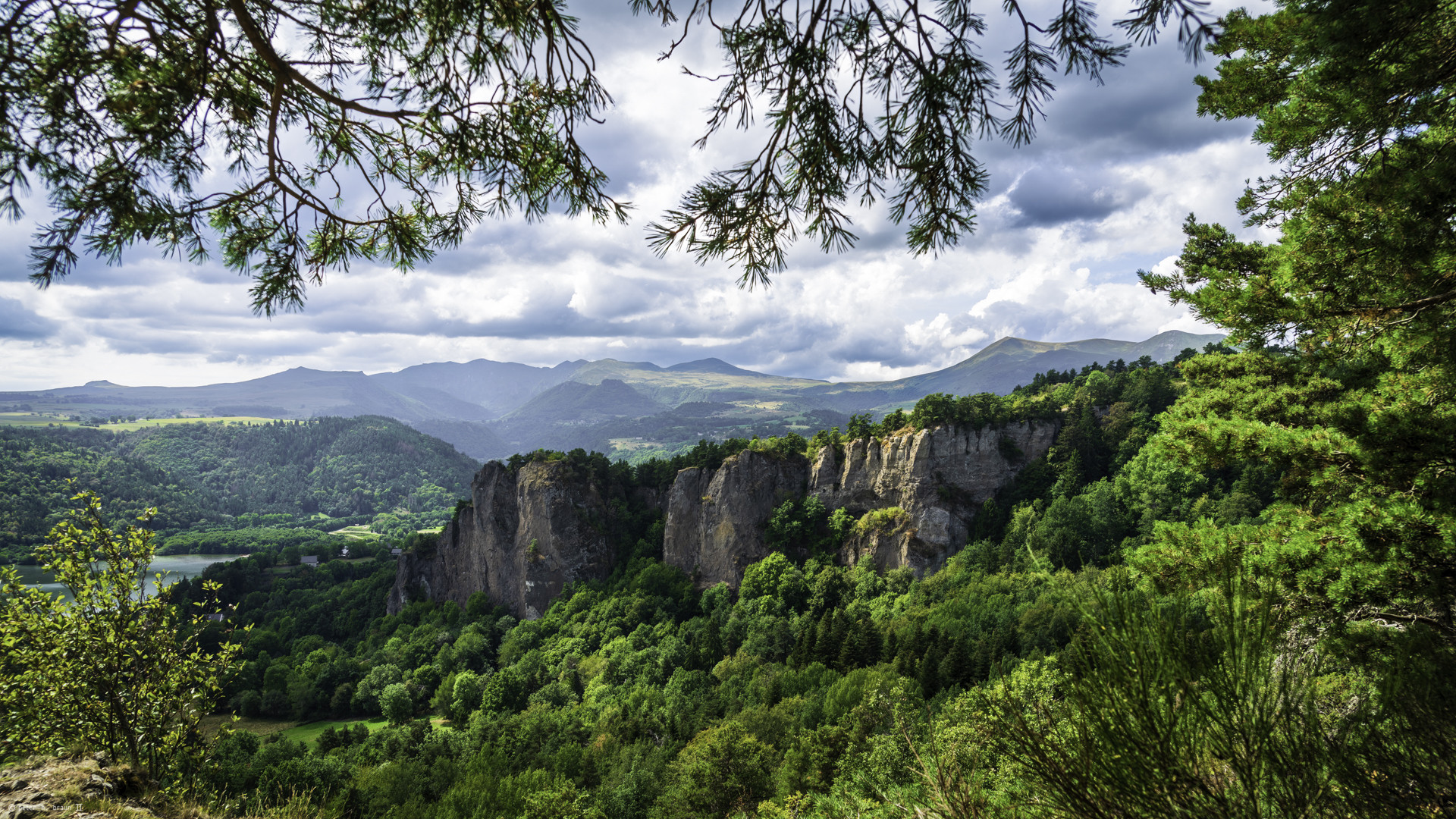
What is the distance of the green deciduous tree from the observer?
17.1 feet

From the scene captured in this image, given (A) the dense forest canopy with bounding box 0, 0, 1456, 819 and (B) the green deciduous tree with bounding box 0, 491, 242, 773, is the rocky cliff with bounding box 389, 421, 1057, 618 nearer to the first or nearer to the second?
(A) the dense forest canopy with bounding box 0, 0, 1456, 819

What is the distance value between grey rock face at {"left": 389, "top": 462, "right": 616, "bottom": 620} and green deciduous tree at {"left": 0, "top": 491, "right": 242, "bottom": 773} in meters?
42.5

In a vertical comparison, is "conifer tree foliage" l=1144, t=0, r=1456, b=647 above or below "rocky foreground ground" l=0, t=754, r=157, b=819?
above

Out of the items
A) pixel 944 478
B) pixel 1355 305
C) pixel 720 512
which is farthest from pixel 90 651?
pixel 944 478

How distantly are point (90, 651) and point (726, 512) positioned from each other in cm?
3919

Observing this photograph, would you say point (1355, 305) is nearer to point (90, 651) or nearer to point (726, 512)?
point (90, 651)

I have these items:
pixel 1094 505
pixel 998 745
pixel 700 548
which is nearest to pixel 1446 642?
pixel 998 745

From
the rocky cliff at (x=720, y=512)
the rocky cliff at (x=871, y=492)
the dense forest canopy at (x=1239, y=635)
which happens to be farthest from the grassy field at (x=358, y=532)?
the dense forest canopy at (x=1239, y=635)

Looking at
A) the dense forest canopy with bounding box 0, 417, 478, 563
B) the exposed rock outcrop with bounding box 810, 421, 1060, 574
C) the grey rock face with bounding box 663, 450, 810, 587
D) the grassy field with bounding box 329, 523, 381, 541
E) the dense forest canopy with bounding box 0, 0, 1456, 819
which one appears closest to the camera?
the dense forest canopy with bounding box 0, 0, 1456, 819

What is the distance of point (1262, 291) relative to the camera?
246 inches

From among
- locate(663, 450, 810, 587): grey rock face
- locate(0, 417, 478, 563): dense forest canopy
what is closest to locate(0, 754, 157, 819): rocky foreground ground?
locate(663, 450, 810, 587): grey rock face

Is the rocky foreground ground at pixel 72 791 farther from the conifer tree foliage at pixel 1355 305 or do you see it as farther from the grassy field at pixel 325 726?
the grassy field at pixel 325 726

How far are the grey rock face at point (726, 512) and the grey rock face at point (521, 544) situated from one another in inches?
309

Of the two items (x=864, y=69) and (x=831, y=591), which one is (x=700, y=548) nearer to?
(x=831, y=591)
